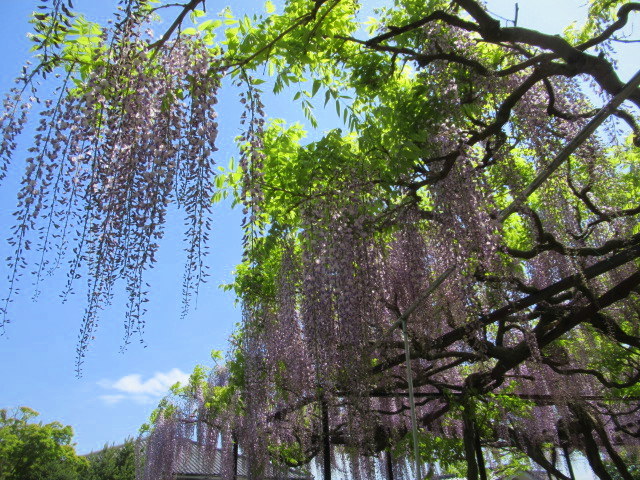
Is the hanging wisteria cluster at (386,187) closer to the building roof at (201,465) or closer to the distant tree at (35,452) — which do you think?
the building roof at (201,465)

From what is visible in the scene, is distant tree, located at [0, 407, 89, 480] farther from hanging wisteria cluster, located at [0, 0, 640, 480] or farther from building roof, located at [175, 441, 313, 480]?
hanging wisteria cluster, located at [0, 0, 640, 480]

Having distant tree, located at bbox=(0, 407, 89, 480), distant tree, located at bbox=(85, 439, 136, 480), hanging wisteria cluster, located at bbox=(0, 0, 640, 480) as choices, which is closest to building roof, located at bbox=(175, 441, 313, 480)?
hanging wisteria cluster, located at bbox=(0, 0, 640, 480)

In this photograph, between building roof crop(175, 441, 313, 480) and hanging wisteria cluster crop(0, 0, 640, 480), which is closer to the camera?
hanging wisteria cluster crop(0, 0, 640, 480)

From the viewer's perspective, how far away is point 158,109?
387 cm

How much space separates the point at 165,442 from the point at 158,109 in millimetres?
10822

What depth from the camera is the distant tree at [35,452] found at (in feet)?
78.2

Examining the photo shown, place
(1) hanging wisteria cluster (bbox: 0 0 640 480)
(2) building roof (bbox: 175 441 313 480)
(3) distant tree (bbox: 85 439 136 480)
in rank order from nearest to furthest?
(1) hanging wisteria cluster (bbox: 0 0 640 480), (2) building roof (bbox: 175 441 313 480), (3) distant tree (bbox: 85 439 136 480)

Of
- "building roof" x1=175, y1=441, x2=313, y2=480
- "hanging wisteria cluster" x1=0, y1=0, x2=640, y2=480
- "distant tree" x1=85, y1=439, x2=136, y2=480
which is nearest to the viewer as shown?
"hanging wisteria cluster" x1=0, y1=0, x2=640, y2=480

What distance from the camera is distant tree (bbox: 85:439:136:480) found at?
23109 mm

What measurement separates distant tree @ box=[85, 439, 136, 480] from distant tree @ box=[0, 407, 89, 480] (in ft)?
3.08

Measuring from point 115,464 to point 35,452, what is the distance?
186 inches

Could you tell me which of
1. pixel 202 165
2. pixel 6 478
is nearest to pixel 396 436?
pixel 202 165

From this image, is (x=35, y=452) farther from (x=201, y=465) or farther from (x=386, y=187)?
(x=386, y=187)

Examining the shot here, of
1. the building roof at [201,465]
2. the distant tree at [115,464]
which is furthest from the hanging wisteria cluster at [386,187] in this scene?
the distant tree at [115,464]
